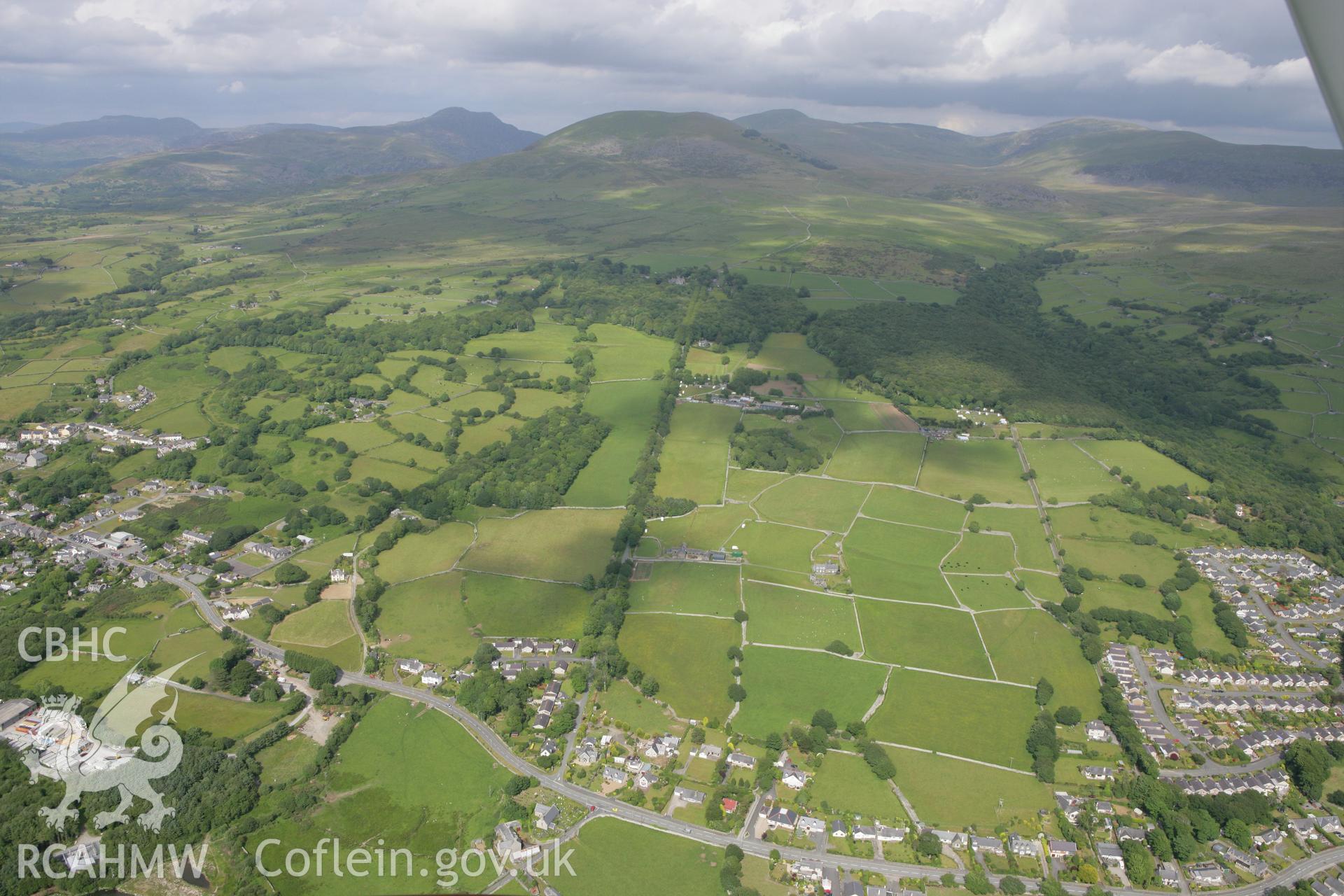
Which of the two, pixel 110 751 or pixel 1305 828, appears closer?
pixel 1305 828

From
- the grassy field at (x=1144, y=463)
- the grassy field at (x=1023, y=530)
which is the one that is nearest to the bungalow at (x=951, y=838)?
the grassy field at (x=1023, y=530)

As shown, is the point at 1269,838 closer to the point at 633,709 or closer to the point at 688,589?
the point at 633,709

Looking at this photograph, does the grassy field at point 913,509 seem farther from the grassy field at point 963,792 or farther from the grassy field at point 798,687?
the grassy field at point 963,792

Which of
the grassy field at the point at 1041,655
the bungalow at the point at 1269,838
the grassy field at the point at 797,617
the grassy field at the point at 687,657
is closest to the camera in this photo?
the bungalow at the point at 1269,838

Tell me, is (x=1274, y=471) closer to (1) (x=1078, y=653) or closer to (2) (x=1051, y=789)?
(1) (x=1078, y=653)

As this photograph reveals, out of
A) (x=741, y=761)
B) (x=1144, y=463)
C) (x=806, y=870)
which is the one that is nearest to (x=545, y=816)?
(x=741, y=761)

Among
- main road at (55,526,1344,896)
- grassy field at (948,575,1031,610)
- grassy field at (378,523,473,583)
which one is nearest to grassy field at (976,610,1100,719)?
grassy field at (948,575,1031,610)

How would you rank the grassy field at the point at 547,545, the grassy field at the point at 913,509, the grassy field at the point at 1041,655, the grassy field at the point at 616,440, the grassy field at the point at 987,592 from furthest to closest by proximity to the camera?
the grassy field at the point at 616,440
the grassy field at the point at 913,509
the grassy field at the point at 547,545
the grassy field at the point at 987,592
the grassy field at the point at 1041,655

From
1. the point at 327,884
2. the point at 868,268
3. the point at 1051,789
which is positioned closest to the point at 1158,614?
the point at 1051,789

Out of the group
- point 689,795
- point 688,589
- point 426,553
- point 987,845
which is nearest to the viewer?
point 987,845
